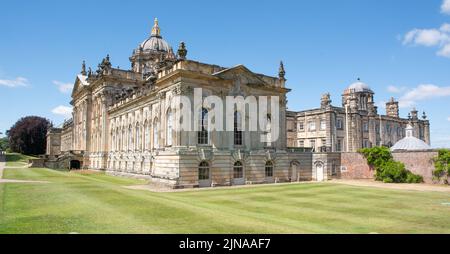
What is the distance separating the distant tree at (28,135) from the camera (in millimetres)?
94062

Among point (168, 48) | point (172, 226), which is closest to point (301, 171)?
point (172, 226)

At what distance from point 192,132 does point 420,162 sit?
73.5ft

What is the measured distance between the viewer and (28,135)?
94.8m

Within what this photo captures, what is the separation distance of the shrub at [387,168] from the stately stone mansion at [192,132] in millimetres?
3823

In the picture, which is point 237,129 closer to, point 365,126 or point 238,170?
point 238,170

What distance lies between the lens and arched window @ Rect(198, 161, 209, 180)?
30172 millimetres

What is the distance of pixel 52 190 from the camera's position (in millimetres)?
21844

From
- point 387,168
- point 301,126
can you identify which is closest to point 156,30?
point 301,126

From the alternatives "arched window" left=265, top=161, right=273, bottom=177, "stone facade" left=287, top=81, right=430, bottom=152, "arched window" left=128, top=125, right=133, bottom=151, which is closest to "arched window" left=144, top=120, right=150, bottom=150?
"arched window" left=128, top=125, right=133, bottom=151

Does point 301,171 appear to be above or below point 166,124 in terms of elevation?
below

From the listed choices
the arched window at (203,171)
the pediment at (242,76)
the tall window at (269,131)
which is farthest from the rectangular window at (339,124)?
the arched window at (203,171)
